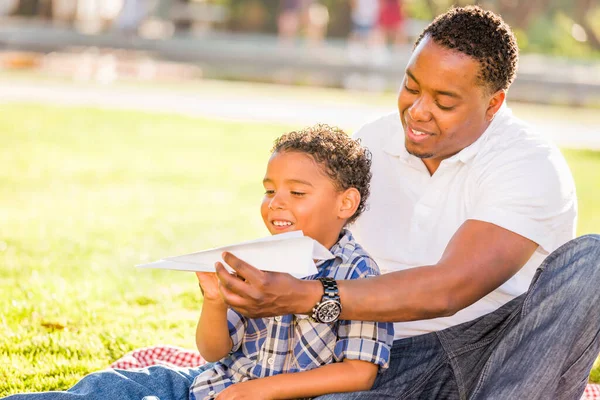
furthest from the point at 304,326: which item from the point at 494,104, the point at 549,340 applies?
the point at 494,104

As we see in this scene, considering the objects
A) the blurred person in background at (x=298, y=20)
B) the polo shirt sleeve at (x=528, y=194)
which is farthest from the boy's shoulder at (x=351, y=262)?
the blurred person in background at (x=298, y=20)

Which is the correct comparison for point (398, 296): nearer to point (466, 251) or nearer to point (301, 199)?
point (466, 251)

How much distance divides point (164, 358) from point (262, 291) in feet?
5.22

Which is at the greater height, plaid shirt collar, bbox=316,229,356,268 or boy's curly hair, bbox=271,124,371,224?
boy's curly hair, bbox=271,124,371,224

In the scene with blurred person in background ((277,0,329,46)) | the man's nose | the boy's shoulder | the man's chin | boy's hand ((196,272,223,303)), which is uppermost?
the man's nose

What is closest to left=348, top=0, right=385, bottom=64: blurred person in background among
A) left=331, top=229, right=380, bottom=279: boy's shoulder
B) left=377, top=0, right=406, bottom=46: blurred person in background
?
left=377, top=0, right=406, bottom=46: blurred person in background

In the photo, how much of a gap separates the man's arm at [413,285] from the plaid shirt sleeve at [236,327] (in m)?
0.41

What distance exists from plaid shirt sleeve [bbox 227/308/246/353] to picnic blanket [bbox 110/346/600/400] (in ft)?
2.96

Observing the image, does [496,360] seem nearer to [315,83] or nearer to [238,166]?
[238,166]

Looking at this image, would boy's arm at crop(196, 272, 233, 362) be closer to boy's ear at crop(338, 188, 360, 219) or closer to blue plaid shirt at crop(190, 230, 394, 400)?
blue plaid shirt at crop(190, 230, 394, 400)

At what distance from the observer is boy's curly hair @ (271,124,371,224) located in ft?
9.78

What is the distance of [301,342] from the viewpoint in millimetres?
2854

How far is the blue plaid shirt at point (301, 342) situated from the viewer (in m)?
2.79

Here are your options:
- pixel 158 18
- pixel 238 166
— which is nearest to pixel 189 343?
pixel 238 166
